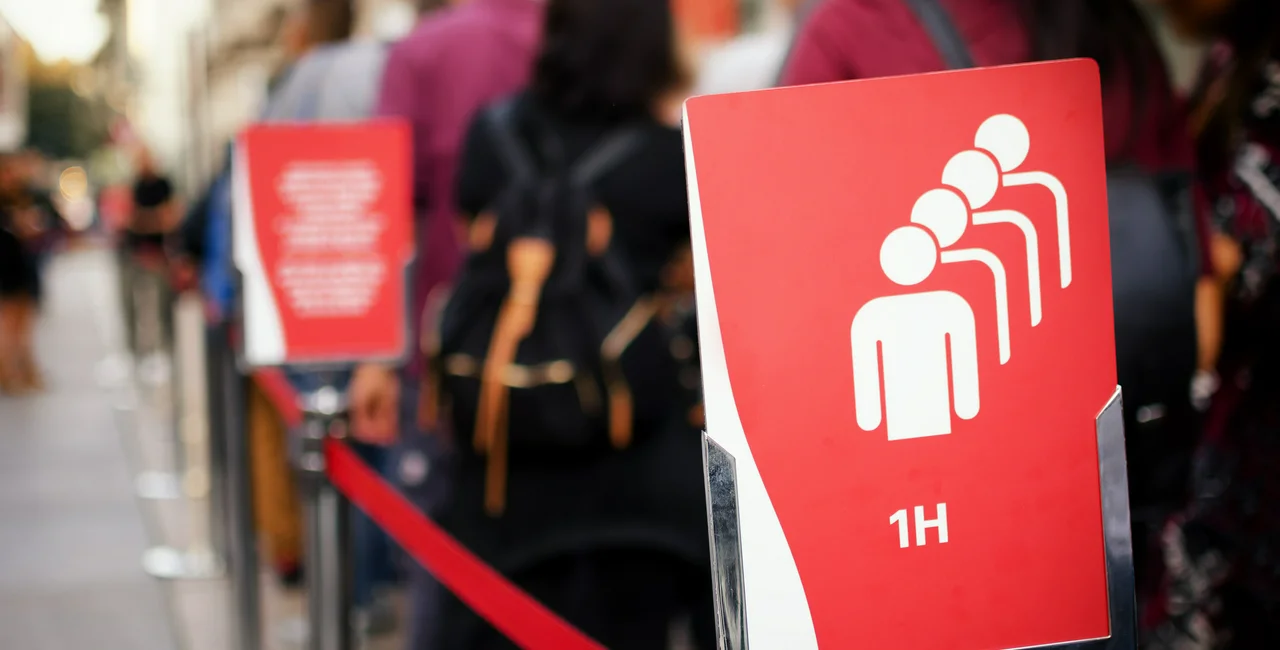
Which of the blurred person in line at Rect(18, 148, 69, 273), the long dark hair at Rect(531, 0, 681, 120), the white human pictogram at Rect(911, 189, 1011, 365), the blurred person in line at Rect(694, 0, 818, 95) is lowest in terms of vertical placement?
the white human pictogram at Rect(911, 189, 1011, 365)

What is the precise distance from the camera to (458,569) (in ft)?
6.89

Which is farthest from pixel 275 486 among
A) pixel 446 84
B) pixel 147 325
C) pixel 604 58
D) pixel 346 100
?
pixel 147 325

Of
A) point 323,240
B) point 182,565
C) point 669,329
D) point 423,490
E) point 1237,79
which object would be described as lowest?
point 182,565

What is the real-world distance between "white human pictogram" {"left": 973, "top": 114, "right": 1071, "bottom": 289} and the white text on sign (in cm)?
21

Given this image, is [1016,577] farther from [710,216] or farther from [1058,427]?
[710,216]

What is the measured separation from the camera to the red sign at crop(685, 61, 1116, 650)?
1.12m

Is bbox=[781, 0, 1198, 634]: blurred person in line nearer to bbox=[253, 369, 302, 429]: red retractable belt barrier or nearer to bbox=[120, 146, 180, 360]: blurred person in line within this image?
bbox=[253, 369, 302, 429]: red retractable belt barrier

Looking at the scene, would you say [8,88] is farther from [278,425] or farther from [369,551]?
[369,551]

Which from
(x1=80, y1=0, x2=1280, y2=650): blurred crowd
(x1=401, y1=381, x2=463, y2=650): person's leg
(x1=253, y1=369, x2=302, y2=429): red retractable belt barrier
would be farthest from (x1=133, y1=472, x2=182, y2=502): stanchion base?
(x1=80, y1=0, x2=1280, y2=650): blurred crowd

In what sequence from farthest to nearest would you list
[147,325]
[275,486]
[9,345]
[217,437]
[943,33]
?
[147,325] < [9,345] < [217,437] < [275,486] < [943,33]

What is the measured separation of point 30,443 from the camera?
336 inches

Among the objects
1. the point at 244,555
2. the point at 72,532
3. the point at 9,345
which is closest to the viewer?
the point at 244,555

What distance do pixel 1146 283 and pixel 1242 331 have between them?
572 mm

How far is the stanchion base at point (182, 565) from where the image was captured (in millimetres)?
5270
